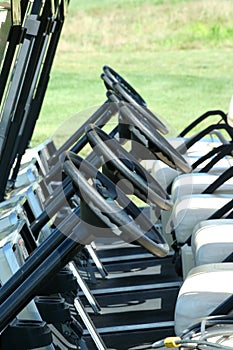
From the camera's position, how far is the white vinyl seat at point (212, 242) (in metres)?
3.65

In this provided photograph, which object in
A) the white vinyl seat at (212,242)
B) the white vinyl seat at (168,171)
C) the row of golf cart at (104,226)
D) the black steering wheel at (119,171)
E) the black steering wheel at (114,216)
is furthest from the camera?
the white vinyl seat at (168,171)

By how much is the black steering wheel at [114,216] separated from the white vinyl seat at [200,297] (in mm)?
440

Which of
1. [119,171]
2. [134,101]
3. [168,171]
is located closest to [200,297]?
[119,171]

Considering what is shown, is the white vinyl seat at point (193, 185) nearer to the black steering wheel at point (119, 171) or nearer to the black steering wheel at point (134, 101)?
the black steering wheel at point (134, 101)

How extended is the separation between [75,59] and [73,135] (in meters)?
8.99

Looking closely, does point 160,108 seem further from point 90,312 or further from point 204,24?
point 90,312

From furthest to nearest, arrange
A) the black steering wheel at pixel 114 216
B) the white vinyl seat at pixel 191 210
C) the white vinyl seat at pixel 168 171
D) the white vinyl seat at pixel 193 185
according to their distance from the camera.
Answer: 1. the white vinyl seat at pixel 168 171
2. the white vinyl seat at pixel 193 185
3. the white vinyl seat at pixel 191 210
4. the black steering wheel at pixel 114 216

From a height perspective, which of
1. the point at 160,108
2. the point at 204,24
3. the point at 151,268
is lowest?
the point at 151,268

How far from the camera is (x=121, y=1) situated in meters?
15.6

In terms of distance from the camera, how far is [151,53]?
50.1ft

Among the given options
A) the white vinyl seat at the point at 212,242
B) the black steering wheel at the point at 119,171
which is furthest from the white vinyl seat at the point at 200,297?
the white vinyl seat at the point at 212,242

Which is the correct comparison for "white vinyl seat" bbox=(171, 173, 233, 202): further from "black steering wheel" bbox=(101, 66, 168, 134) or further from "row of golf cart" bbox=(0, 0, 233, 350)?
"black steering wheel" bbox=(101, 66, 168, 134)

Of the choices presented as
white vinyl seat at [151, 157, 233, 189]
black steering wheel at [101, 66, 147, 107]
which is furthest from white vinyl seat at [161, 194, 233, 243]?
black steering wheel at [101, 66, 147, 107]

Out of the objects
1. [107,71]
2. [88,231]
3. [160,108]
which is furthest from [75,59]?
[88,231]
